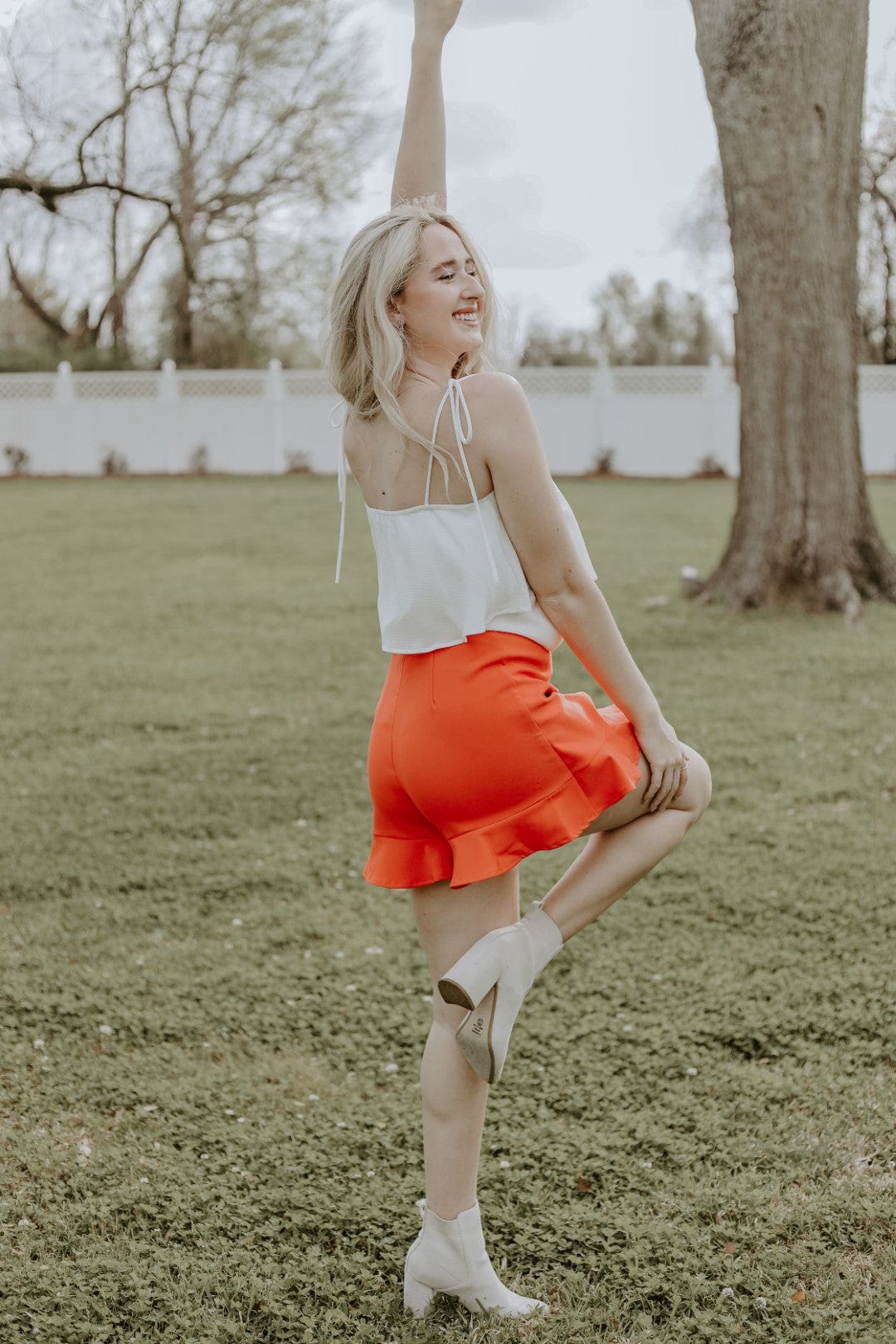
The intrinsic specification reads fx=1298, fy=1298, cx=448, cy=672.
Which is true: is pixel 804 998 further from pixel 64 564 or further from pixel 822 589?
pixel 64 564

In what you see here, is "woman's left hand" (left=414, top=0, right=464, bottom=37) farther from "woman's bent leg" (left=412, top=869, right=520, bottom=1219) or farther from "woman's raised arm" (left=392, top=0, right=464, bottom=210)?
"woman's bent leg" (left=412, top=869, right=520, bottom=1219)

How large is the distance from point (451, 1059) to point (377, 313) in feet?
3.93

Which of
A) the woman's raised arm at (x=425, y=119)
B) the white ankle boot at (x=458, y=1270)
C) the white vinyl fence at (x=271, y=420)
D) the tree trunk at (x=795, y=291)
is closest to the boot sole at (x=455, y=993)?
the white ankle boot at (x=458, y=1270)

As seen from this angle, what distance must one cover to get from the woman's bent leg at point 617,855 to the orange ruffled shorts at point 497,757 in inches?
4.8

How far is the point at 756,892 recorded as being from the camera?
4086 mm

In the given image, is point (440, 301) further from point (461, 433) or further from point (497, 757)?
point (497, 757)

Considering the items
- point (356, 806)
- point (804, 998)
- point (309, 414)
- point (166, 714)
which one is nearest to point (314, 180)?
point (309, 414)

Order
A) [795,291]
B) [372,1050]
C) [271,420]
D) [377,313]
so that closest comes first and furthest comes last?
[377,313], [372,1050], [795,291], [271,420]

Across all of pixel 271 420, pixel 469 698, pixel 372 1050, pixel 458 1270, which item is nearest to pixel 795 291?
pixel 372 1050

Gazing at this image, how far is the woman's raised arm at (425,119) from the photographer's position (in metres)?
2.43

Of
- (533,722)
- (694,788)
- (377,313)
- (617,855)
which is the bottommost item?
(617,855)

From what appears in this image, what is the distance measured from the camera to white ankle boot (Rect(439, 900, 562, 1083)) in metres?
2.00

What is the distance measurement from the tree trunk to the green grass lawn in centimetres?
168

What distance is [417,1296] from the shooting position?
7.35 feet
